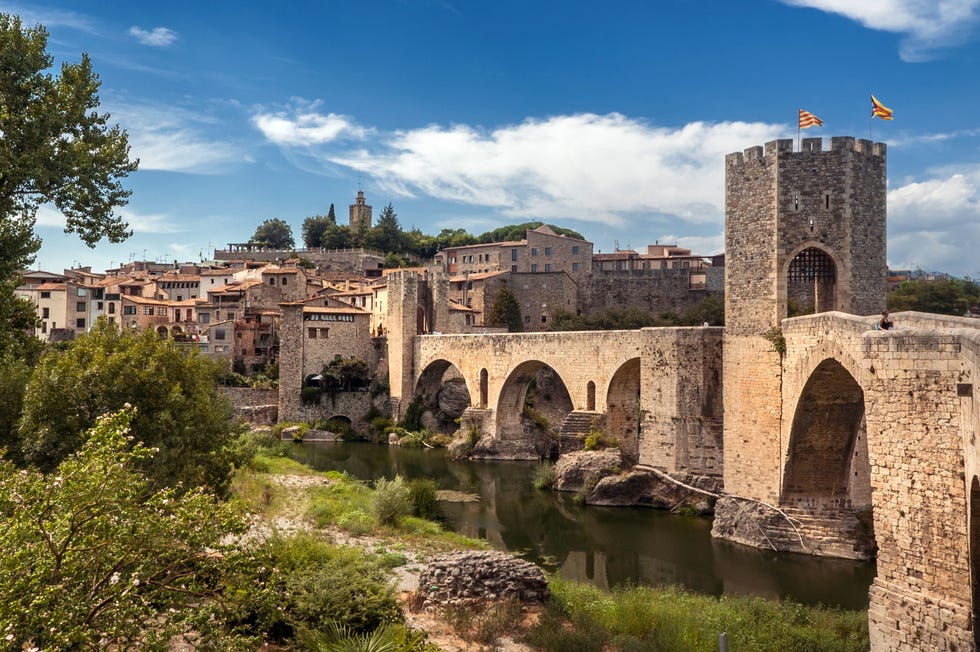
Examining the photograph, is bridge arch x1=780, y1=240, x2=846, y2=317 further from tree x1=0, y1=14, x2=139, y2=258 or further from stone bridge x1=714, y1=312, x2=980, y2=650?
tree x1=0, y1=14, x2=139, y2=258

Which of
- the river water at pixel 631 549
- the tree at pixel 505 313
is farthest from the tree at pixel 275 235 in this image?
the river water at pixel 631 549

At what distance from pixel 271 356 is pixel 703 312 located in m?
27.6

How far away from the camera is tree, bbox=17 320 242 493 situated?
11.8 meters

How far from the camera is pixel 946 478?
9625mm

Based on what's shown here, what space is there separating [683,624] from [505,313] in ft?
136

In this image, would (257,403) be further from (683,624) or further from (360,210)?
(360,210)

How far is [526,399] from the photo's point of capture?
37781 millimetres

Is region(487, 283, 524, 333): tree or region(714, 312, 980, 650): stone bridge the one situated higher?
region(487, 283, 524, 333): tree

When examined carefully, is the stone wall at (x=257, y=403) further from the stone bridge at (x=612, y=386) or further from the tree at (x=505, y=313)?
the tree at (x=505, y=313)

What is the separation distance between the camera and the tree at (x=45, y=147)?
434 inches

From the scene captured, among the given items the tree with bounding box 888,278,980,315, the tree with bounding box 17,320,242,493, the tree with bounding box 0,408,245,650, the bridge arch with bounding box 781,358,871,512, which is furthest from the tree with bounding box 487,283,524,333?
the tree with bounding box 0,408,245,650

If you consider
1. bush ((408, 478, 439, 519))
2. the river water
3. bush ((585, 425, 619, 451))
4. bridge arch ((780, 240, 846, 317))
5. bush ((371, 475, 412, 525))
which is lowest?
the river water

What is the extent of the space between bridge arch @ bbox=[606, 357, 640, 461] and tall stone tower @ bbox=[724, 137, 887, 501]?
284 inches

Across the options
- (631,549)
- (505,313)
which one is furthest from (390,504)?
(505,313)
